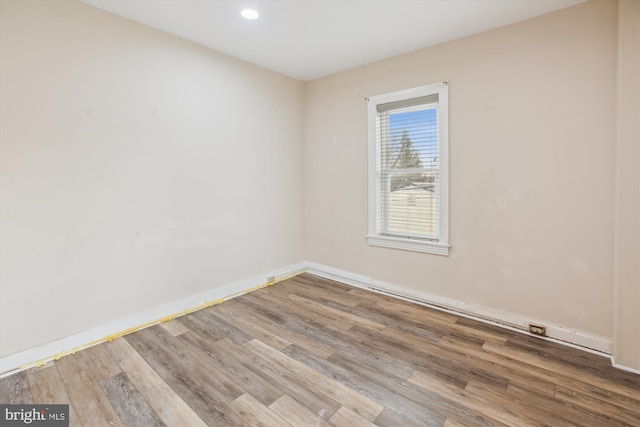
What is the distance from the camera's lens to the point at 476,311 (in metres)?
2.86

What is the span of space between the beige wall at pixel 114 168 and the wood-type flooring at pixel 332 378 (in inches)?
19.2

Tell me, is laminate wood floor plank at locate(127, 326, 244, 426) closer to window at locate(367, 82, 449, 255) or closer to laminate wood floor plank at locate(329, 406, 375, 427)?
laminate wood floor plank at locate(329, 406, 375, 427)

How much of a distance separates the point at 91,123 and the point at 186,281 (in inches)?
63.1

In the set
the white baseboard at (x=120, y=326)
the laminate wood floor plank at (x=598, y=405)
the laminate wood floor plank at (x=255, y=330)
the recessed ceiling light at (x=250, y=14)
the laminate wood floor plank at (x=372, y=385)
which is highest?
the recessed ceiling light at (x=250, y=14)

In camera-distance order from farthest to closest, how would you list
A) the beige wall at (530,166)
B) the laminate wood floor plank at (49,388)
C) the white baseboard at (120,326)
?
1. the beige wall at (530,166)
2. the white baseboard at (120,326)
3. the laminate wood floor plank at (49,388)

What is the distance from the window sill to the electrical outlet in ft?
2.91

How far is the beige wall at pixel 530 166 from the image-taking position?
226 centimetres

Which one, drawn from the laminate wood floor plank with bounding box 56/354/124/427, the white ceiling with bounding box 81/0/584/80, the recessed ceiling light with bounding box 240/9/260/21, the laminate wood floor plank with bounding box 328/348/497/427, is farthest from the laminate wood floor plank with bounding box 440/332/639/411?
the recessed ceiling light with bounding box 240/9/260/21

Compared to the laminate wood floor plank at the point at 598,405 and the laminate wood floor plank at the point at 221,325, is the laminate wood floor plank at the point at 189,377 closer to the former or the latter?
the laminate wood floor plank at the point at 221,325

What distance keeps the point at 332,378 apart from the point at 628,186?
236cm

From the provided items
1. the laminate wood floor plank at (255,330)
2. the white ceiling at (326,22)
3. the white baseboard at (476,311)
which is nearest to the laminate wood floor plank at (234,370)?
the laminate wood floor plank at (255,330)

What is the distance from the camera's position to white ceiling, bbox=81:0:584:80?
7.57ft

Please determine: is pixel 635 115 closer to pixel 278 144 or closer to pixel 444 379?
pixel 444 379

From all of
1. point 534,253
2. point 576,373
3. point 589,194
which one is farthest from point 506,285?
point 589,194
